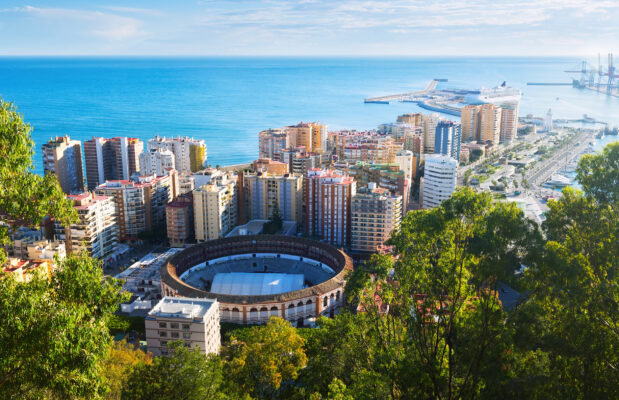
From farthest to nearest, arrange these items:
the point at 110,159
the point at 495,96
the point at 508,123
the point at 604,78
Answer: the point at 604,78 → the point at 495,96 → the point at 508,123 → the point at 110,159

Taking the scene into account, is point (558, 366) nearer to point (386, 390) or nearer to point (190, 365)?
point (386, 390)

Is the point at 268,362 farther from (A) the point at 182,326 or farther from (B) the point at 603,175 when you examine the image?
(B) the point at 603,175

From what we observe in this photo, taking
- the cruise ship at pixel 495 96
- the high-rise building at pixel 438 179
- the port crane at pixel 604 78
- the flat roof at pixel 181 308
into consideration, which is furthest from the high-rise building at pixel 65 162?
the port crane at pixel 604 78

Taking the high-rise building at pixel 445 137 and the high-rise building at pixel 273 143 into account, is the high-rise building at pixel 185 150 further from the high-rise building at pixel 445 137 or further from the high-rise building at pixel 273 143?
the high-rise building at pixel 445 137

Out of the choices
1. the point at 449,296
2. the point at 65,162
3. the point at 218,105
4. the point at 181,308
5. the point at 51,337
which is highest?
the point at 51,337

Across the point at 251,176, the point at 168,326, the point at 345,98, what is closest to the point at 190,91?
the point at 345,98

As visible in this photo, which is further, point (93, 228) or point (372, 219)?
point (372, 219)

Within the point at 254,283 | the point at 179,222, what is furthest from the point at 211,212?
the point at 254,283
